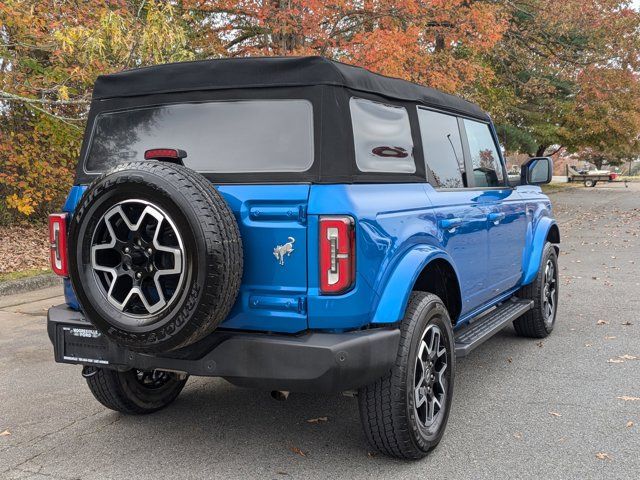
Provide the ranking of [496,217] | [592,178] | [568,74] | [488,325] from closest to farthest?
[488,325], [496,217], [568,74], [592,178]

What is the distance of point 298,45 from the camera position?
12570 mm

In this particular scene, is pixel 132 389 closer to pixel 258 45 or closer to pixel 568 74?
pixel 258 45

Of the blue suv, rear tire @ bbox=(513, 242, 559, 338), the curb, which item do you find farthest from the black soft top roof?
the curb

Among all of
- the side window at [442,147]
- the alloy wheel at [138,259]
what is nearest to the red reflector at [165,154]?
the alloy wheel at [138,259]

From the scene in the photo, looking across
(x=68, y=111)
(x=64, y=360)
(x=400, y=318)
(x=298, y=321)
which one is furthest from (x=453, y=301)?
(x=68, y=111)

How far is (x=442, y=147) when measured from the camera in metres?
4.28

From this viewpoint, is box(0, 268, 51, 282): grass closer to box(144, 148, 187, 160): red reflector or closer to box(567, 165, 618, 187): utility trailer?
box(144, 148, 187, 160): red reflector

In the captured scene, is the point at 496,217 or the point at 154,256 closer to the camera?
the point at 154,256

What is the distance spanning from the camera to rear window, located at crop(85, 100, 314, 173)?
10.5ft

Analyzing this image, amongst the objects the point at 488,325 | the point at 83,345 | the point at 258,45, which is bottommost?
the point at 488,325

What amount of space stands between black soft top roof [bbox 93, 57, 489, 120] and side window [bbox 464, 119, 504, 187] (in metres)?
1.08

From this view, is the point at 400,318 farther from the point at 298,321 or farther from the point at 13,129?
the point at 13,129

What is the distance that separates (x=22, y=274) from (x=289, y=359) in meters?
6.96

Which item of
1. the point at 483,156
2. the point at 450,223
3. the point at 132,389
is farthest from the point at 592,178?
the point at 132,389
